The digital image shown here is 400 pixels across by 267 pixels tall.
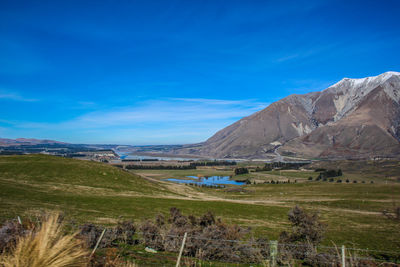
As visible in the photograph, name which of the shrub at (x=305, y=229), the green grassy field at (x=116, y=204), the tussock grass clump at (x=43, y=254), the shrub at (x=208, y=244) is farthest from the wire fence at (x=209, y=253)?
the tussock grass clump at (x=43, y=254)

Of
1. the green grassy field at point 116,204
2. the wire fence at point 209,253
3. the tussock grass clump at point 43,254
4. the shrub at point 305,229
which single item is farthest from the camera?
the green grassy field at point 116,204

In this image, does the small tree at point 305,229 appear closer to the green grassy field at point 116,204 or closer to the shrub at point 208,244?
the green grassy field at point 116,204

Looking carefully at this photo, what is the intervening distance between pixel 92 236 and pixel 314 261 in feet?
32.5

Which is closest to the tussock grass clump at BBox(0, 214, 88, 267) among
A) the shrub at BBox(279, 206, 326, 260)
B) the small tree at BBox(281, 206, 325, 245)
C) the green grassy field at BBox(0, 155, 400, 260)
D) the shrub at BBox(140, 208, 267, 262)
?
the shrub at BBox(140, 208, 267, 262)

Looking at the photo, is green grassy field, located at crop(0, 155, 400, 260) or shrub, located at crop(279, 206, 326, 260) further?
green grassy field, located at crop(0, 155, 400, 260)

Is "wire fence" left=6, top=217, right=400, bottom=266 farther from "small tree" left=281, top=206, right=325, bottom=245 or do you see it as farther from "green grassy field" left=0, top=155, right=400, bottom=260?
"green grassy field" left=0, top=155, right=400, bottom=260

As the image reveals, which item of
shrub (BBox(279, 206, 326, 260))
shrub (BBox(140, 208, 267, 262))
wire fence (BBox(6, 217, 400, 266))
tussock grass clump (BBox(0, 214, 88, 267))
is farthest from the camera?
shrub (BBox(279, 206, 326, 260))

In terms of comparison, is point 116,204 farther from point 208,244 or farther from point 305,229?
point 305,229

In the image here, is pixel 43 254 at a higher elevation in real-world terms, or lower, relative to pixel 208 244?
higher

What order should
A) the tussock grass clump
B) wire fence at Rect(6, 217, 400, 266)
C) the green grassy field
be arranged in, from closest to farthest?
the tussock grass clump < wire fence at Rect(6, 217, 400, 266) < the green grassy field

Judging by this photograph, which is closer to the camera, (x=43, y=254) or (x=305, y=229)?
(x=43, y=254)

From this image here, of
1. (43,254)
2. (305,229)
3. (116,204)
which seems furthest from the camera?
(116,204)

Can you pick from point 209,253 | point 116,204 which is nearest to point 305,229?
point 209,253

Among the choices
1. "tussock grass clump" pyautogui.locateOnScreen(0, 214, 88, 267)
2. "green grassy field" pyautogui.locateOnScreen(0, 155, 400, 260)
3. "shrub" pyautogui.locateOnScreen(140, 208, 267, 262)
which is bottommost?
"green grassy field" pyautogui.locateOnScreen(0, 155, 400, 260)
